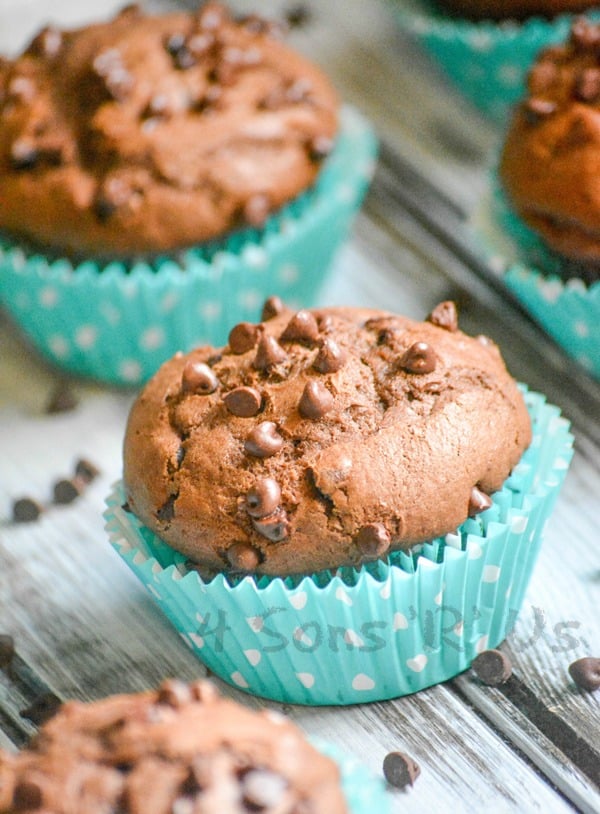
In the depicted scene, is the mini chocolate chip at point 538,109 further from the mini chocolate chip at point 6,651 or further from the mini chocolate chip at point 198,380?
the mini chocolate chip at point 6,651

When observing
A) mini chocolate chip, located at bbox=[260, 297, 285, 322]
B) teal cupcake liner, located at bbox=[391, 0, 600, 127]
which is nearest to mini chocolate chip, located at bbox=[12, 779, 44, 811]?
mini chocolate chip, located at bbox=[260, 297, 285, 322]

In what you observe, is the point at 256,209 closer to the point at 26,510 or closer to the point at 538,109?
the point at 538,109

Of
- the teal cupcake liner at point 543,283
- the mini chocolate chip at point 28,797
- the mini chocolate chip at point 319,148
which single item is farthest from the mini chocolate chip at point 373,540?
the mini chocolate chip at point 319,148

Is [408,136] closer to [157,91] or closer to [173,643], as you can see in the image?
[157,91]

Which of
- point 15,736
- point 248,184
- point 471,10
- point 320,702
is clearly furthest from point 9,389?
point 471,10

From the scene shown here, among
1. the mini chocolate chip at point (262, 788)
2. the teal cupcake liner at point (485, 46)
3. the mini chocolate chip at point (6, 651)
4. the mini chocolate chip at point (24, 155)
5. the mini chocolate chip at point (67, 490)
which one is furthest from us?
the teal cupcake liner at point (485, 46)

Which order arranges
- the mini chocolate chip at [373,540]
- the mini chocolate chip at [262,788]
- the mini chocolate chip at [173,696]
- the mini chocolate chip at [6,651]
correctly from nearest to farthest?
the mini chocolate chip at [262,788], the mini chocolate chip at [173,696], the mini chocolate chip at [373,540], the mini chocolate chip at [6,651]

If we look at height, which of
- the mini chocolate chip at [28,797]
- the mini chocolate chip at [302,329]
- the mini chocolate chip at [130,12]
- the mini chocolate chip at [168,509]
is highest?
the mini chocolate chip at [130,12]
